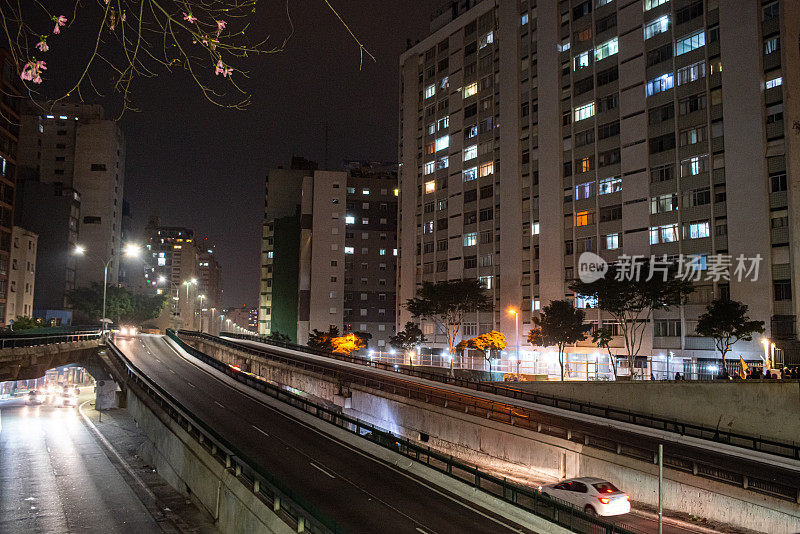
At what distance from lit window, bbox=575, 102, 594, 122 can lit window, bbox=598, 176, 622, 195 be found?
8.75 m

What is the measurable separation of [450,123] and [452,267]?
23.6 meters

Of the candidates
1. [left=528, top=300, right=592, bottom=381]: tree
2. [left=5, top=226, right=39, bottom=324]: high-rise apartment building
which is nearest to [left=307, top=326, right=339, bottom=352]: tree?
[left=528, top=300, right=592, bottom=381]: tree

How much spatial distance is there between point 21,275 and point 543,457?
92.5 m

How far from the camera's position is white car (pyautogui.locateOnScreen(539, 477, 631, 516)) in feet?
79.4

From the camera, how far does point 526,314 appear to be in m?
76.7

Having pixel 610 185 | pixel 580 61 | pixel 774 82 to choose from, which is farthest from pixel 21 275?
pixel 774 82

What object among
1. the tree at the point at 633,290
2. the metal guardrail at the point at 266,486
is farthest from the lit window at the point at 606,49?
the metal guardrail at the point at 266,486

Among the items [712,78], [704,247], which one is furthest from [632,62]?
[704,247]

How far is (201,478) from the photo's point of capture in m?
25.9

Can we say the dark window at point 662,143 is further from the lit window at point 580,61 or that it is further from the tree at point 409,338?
the tree at point 409,338

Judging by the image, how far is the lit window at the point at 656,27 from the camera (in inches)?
2516

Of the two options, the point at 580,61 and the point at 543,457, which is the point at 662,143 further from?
the point at 543,457

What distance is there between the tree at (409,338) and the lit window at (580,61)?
42.6 metres

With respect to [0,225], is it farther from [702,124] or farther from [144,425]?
[702,124]
